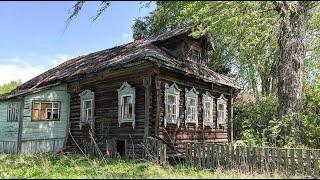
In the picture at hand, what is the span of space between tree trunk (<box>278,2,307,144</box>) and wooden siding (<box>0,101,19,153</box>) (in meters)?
13.0

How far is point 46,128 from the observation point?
65.4ft

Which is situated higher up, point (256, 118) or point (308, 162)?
point (256, 118)

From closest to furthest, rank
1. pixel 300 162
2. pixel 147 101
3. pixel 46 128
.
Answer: pixel 300 162
pixel 147 101
pixel 46 128

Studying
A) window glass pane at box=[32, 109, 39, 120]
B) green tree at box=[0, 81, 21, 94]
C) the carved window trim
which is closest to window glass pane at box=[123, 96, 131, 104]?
the carved window trim

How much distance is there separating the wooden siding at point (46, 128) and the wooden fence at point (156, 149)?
648 cm

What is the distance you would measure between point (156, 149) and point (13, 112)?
9276mm

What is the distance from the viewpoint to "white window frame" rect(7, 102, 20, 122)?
66.1 ft

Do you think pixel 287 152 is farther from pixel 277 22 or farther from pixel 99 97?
pixel 99 97

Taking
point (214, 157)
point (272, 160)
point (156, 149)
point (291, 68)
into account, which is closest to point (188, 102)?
point (156, 149)

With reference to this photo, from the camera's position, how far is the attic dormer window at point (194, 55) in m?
20.4

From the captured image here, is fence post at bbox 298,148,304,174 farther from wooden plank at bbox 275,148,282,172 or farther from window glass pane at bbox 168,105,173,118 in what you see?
window glass pane at bbox 168,105,173,118

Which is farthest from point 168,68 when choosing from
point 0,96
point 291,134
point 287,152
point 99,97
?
point 0,96

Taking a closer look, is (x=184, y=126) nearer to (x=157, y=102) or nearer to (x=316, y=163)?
(x=157, y=102)

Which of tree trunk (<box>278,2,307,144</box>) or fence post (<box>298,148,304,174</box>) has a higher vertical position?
tree trunk (<box>278,2,307,144</box>)
